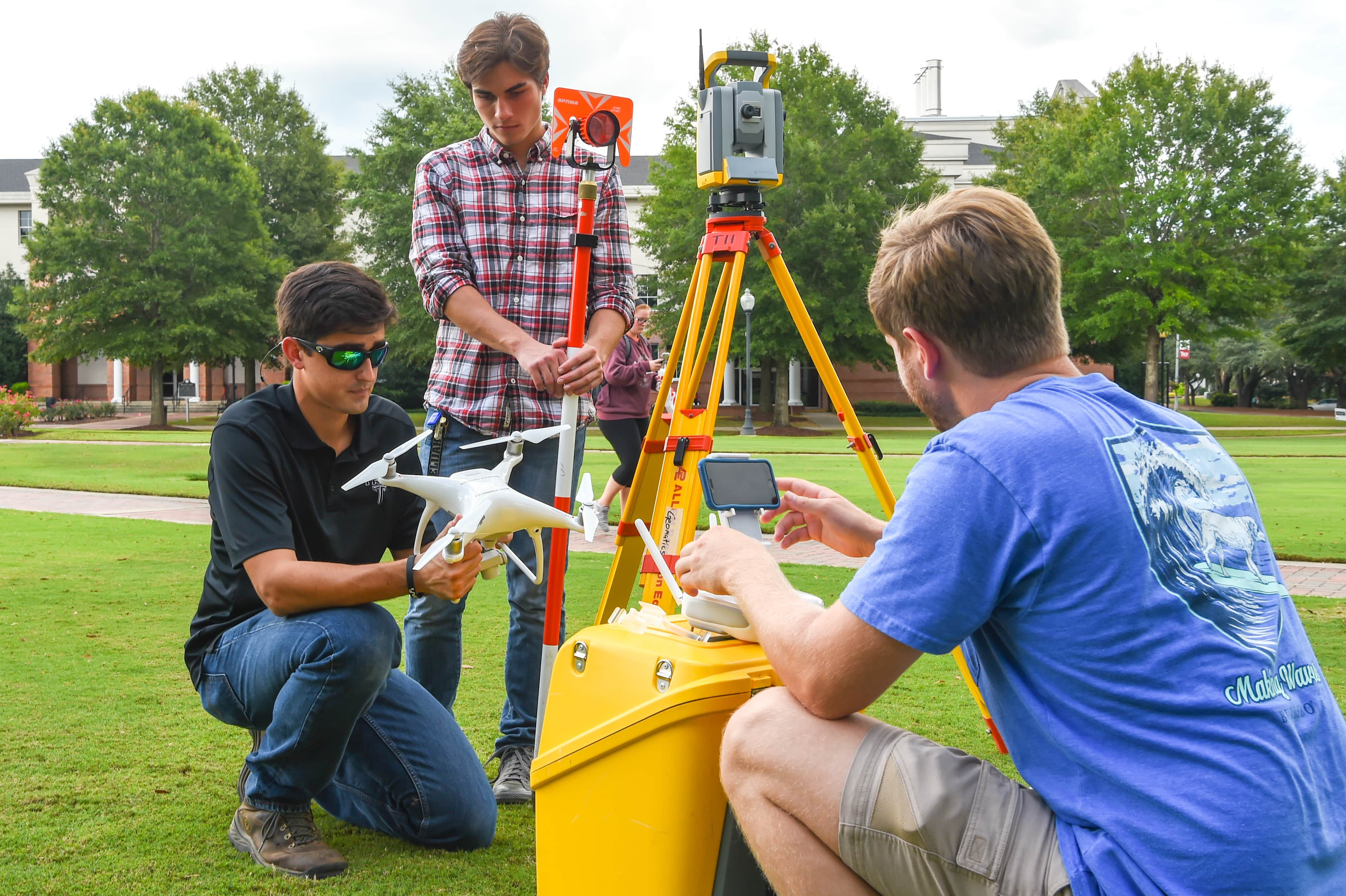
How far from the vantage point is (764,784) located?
1695 mm

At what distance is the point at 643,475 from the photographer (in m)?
3.42

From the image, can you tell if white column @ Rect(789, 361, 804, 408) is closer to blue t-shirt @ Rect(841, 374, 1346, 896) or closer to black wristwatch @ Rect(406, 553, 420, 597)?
black wristwatch @ Rect(406, 553, 420, 597)

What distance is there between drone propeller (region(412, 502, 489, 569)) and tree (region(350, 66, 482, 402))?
35832mm

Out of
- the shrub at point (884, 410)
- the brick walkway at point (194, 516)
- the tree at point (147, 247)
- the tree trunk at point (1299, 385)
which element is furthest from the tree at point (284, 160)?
the tree trunk at point (1299, 385)

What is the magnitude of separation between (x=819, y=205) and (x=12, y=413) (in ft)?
77.1

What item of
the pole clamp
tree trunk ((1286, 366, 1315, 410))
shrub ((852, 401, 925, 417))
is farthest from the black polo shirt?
tree trunk ((1286, 366, 1315, 410))

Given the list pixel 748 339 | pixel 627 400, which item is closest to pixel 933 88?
pixel 748 339

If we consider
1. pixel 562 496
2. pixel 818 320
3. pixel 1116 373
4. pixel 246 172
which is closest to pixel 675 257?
pixel 818 320

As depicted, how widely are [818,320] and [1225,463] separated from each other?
3257 centimetres

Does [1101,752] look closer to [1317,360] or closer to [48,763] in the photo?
[48,763]

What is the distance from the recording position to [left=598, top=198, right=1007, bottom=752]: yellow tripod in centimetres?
319

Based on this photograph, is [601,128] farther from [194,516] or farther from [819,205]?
[819,205]

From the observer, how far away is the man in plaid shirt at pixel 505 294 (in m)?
3.19

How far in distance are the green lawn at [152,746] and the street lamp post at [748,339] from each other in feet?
74.0
